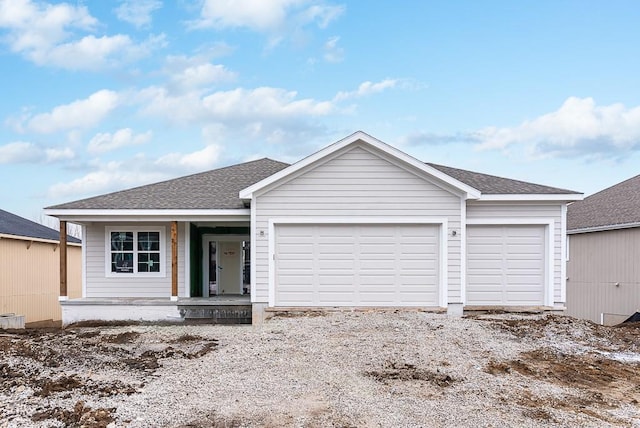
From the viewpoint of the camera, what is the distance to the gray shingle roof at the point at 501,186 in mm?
12164

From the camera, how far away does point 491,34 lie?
14906 millimetres

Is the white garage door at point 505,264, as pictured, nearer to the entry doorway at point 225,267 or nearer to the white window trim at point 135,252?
the entry doorway at point 225,267

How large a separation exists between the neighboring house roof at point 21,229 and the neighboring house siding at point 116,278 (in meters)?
4.75

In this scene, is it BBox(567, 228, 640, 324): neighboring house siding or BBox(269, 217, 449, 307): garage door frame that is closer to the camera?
BBox(269, 217, 449, 307): garage door frame

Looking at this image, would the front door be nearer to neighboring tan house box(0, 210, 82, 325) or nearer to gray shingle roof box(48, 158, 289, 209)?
gray shingle roof box(48, 158, 289, 209)

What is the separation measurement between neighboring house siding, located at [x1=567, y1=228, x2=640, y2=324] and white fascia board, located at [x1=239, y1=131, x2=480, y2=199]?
22.2ft

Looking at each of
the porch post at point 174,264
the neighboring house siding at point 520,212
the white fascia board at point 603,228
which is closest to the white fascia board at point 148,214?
the porch post at point 174,264

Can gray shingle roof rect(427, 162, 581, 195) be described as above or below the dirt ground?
above

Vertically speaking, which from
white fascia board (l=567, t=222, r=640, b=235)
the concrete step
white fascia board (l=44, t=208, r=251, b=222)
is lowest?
the concrete step

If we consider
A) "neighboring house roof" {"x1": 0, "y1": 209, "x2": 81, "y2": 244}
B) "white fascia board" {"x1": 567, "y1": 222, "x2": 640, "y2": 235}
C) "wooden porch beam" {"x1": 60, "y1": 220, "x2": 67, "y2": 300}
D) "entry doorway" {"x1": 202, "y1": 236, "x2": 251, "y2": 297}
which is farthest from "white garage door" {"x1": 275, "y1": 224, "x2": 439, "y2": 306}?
"neighboring house roof" {"x1": 0, "y1": 209, "x2": 81, "y2": 244}

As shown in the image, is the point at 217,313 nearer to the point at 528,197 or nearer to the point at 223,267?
the point at 223,267

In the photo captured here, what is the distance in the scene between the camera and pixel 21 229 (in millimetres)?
18422

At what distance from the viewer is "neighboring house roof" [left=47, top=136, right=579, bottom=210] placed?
1222 cm

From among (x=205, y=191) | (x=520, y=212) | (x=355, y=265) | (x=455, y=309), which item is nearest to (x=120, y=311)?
(x=205, y=191)
